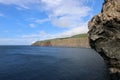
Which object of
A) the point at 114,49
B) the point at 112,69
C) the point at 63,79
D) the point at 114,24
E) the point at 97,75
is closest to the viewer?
the point at 114,24

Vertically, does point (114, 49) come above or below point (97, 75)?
above

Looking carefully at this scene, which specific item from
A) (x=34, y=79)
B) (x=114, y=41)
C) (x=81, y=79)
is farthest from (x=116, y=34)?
(x=34, y=79)

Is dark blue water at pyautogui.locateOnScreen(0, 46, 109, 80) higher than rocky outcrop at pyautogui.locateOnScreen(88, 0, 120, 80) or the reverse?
the reverse

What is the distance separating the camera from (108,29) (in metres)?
37.9

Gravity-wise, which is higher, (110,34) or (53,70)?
(110,34)

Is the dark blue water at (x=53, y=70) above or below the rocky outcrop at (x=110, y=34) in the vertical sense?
below

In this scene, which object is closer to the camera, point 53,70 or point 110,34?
point 110,34

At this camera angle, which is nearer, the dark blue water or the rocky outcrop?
the rocky outcrop

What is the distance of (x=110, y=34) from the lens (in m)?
37.9

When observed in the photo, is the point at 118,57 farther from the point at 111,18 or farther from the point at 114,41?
the point at 111,18

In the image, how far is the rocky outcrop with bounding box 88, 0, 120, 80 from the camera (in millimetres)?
36556

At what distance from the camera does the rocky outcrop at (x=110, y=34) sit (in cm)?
3656

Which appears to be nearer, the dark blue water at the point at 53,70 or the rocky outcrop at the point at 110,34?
the rocky outcrop at the point at 110,34

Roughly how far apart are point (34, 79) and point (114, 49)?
777 inches
